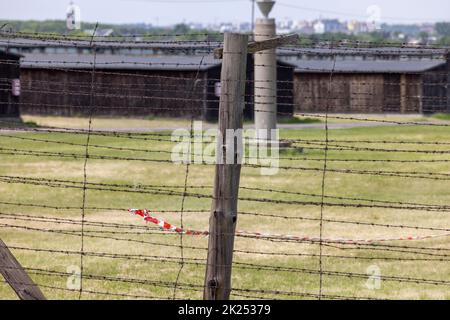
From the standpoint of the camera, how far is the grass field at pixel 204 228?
1288 centimetres

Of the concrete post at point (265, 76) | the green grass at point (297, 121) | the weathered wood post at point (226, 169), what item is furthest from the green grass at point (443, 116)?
the weathered wood post at point (226, 169)

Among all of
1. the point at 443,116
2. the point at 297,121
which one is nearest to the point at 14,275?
the point at 297,121

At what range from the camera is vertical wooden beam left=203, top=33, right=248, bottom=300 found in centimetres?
859

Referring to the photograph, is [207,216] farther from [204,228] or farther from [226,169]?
[226,169]

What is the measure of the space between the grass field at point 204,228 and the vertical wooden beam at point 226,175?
122cm

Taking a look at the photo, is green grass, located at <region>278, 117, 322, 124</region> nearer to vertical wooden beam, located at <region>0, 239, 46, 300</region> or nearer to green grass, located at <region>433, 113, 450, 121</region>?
green grass, located at <region>433, 113, 450, 121</region>

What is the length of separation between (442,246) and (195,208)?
683cm

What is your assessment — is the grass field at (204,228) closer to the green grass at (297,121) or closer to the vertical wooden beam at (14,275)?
the vertical wooden beam at (14,275)

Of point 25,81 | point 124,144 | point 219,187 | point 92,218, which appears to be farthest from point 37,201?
point 25,81

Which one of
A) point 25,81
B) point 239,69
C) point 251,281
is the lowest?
point 251,281

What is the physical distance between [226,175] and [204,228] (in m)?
9.94

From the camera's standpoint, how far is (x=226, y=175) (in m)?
8.66

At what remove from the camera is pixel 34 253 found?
1527 centimetres
